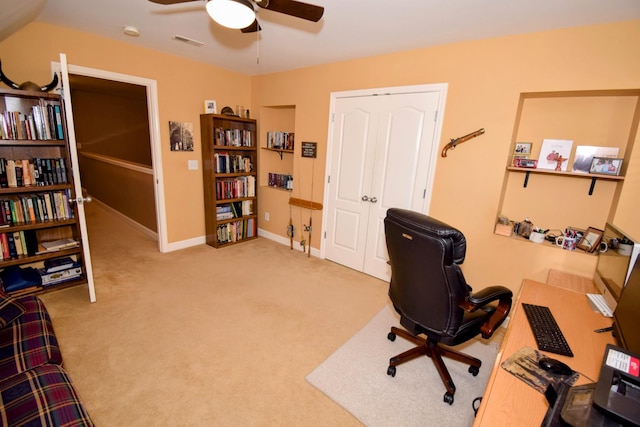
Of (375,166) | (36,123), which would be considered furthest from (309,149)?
(36,123)

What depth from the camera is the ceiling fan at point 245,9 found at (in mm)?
1456

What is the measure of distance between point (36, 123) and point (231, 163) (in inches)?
80.6

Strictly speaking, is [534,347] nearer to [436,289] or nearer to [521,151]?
[436,289]

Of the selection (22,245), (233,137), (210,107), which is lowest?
(22,245)

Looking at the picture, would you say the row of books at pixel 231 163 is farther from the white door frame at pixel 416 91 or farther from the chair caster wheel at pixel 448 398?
the chair caster wheel at pixel 448 398

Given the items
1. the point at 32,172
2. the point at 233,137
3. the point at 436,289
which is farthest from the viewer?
the point at 233,137

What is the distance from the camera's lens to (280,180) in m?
4.38

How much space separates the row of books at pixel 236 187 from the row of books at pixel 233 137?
50 centimetres

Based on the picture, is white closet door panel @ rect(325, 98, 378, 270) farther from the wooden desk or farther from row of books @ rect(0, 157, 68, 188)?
row of books @ rect(0, 157, 68, 188)

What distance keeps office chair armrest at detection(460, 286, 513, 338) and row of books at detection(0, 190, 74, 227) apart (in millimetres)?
3435

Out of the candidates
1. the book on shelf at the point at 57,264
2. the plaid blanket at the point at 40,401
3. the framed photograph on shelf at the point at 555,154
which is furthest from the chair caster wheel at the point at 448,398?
the book on shelf at the point at 57,264

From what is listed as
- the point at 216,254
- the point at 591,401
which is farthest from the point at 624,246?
the point at 216,254

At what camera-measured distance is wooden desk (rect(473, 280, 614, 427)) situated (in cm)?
94

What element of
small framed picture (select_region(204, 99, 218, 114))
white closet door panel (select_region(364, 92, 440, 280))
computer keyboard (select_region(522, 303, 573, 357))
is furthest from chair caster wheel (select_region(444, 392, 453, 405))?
small framed picture (select_region(204, 99, 218, 114))
